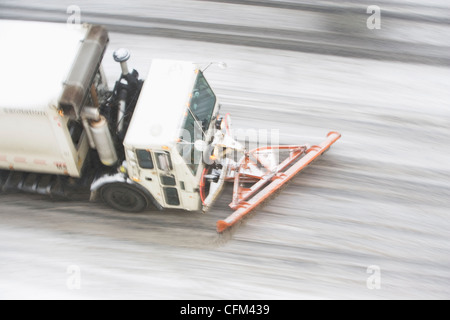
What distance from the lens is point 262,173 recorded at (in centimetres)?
716

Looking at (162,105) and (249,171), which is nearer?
(162,105)

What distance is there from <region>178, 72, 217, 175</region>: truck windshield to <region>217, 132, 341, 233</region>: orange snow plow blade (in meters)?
0.89

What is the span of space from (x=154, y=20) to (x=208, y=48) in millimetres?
1566

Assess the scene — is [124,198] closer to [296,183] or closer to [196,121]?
[196,121]

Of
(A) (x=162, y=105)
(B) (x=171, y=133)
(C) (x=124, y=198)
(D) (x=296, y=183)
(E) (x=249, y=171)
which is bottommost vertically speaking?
(C) (x=124, y=198)

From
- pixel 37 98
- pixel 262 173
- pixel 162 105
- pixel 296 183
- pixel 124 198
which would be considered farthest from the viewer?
pixel 296 183

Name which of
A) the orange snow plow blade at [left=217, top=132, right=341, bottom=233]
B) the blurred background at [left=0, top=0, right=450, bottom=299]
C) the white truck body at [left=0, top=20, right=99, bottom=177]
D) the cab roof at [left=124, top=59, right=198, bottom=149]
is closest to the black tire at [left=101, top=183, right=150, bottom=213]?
the blurred background at [left=0, top=0, right=450, bottom=299]

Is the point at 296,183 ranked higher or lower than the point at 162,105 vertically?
lower

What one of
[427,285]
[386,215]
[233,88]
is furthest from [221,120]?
[427,285]

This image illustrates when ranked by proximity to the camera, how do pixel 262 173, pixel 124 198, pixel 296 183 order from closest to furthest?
pixel 124 198, pixel 262 173, pixel 296 183

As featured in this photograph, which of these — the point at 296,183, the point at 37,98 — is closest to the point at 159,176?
the point at 37,98

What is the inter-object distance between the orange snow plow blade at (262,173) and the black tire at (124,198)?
125cm

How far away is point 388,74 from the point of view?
9.20m

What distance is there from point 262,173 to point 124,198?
216cm
